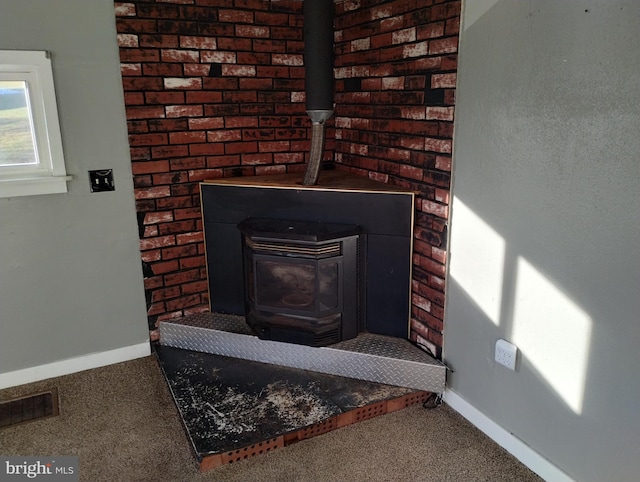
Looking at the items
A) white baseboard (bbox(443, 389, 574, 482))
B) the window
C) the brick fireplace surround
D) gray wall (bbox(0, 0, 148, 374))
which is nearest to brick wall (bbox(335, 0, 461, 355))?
the brick fireplace surround

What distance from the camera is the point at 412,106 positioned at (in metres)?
2.47

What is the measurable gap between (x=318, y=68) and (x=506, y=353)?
5.29ft

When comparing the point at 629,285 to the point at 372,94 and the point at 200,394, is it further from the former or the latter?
the point at 200,394

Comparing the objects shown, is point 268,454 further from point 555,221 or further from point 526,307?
point 555,221

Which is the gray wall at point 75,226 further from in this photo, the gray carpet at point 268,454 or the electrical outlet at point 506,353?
the electrical outlet at point 506,353

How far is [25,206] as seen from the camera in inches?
99.9

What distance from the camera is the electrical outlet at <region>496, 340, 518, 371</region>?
207 cm

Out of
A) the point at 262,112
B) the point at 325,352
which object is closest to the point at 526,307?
the point at 325,352

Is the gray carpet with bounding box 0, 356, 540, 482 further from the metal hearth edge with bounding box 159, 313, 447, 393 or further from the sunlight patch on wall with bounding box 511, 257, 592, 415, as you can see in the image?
the sunlight patch on wall with bounding box 511, 257, 592, 415

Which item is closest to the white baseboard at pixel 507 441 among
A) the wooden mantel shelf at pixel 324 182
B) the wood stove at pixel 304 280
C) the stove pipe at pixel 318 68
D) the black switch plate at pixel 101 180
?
the wood stove at pixel 304 280

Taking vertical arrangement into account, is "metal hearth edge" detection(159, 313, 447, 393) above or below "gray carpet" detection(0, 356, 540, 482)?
above

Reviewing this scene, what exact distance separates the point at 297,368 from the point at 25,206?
1611mm

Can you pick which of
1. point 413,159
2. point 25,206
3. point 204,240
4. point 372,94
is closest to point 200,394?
point 204,240

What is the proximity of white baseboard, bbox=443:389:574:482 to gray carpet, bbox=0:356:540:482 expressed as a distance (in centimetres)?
3
